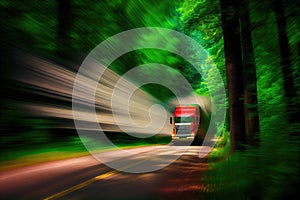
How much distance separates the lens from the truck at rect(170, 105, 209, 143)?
2275 centimetres

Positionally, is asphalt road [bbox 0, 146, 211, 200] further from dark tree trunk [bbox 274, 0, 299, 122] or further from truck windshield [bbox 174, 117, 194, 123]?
truck windshield [bbox 174, 117, 194, 123]

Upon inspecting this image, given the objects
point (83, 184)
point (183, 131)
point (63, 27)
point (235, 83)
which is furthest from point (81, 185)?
point (183, 131)

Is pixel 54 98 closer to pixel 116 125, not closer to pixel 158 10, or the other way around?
pixel 116 125

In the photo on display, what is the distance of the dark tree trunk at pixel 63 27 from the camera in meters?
15.2

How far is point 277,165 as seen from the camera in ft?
15.3

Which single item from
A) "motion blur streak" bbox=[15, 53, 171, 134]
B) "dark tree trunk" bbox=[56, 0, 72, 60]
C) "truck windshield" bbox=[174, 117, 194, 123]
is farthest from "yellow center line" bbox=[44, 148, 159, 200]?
"truck windshield" bbox=[174, 117, 194, 123]

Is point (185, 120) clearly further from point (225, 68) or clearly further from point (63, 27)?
point (63, 27)

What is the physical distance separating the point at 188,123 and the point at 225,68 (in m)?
9.47

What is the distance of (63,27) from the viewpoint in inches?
608

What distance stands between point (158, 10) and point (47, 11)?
9647mm

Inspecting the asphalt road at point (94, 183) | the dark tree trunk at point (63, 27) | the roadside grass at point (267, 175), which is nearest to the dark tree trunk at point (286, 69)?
the roadside grass at point (267, 175)

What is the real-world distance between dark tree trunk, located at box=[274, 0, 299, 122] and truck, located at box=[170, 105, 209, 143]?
15.4 m

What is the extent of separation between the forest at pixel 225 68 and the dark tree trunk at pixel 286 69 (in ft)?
0.08

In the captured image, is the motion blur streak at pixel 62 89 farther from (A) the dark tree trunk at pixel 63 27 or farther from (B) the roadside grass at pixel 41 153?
(B) the roadside grass at pixel 41 153
